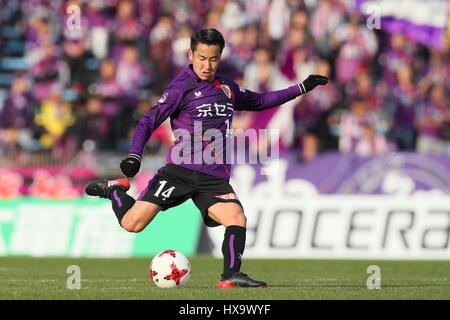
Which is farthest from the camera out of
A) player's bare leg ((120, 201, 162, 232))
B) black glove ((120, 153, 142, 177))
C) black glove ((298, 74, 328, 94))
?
black glove ((298, 74, 328, 94))

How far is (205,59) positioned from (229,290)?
216cm

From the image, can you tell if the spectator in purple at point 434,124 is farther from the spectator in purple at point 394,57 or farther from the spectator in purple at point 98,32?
the spectator in purple at point 98,32

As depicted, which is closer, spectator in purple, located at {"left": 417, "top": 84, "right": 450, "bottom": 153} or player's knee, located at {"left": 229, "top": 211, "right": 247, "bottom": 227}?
player's knee, located at {"left": 229, "top": 211, "right": 247, "bottom": 227}

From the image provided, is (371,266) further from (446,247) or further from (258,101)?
(258,101)

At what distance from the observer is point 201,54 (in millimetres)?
9609

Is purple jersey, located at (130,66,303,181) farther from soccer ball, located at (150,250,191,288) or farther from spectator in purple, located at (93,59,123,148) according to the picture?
spectator in purple, located at (93,59,123,148)

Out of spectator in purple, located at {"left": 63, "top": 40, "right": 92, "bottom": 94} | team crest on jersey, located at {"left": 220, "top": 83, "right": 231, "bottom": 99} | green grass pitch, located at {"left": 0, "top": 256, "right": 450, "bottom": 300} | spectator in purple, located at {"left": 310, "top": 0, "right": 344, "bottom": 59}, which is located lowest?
green grass pitch, located at {"left": 0, "top": 256, "right": 450, "bottom": 300}

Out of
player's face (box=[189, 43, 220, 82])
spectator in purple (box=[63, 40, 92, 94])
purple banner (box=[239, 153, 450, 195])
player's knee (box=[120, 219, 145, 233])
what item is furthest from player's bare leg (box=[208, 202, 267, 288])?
spectator in purple (box=[63, 40, 92, 94])

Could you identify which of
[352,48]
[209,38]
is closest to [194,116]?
[209,38]

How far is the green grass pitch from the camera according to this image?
29.2 feet

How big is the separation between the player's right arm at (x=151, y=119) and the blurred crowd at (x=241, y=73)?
8.35 metres

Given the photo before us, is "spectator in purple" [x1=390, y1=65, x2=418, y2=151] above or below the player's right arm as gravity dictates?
above

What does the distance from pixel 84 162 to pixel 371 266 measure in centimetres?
612
